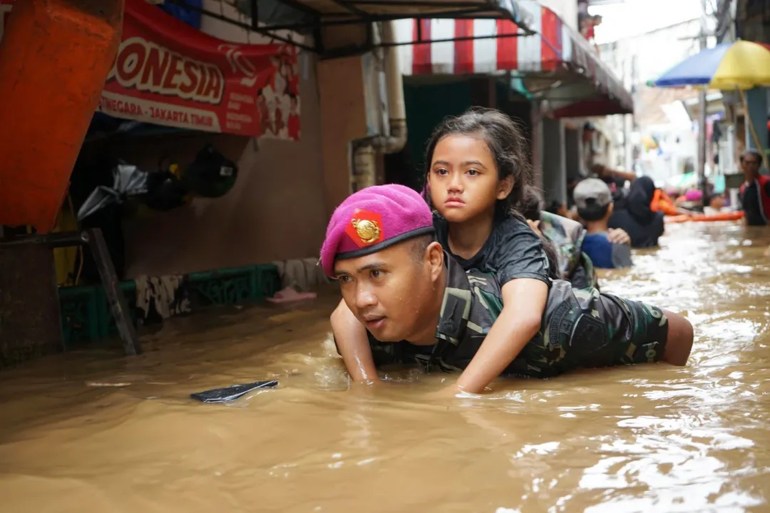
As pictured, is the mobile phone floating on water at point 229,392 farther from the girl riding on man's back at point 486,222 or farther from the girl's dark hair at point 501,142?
the girl's dark hair at point 501,142

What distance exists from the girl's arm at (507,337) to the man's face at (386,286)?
0.27 metres

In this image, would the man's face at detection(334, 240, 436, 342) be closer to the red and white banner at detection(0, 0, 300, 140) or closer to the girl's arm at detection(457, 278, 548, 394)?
the girl's arm at detection(457, 278, 548, 394)

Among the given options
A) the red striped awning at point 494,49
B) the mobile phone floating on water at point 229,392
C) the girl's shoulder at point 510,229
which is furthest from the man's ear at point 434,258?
the red striped awning at point 494,49

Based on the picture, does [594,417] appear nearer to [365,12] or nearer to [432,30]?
[365,12]

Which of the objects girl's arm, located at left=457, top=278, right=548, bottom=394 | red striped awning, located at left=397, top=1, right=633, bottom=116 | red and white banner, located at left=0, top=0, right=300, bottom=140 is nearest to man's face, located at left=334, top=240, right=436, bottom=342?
girl's arm, located at left=457, top=278, right=548, bottom=394

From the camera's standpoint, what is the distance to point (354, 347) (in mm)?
2996

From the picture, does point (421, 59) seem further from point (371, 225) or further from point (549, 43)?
point (371, 225)

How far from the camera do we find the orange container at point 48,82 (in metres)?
2.79

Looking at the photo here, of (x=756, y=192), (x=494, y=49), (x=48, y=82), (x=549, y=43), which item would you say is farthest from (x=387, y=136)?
(x=756, y=192)

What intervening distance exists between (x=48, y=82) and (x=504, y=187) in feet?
5.77

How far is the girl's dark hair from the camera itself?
298 centimetres

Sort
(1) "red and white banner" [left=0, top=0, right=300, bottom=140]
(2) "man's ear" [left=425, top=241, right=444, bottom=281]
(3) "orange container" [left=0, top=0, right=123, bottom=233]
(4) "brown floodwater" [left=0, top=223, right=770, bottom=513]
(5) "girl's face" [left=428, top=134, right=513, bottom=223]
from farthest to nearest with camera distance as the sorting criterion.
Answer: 1. (1) "red and white banner" [left=0, top=0, right=300, bottom=140]
2. (5) "girl's face" [left=428, top=134, right=513, bottom=223]
3. (3) "orange container" [left=0, top=0, right=123, bottom=233]
4. (2) "man's ear" [left=425, top=241, right=444, bottom=281]
5. (4) "brown floodwater" [left=0, top=223, right=770, bottom=513]

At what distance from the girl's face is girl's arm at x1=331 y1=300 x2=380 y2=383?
A: 55 cm

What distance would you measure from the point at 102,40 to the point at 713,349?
285cm
